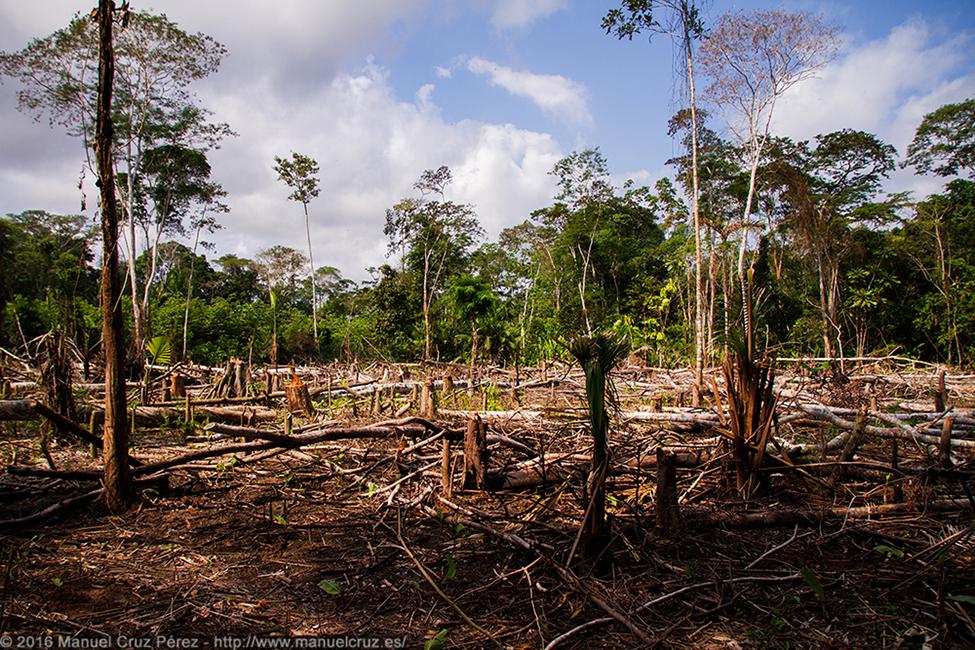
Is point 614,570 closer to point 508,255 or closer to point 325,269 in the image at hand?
point 508,255

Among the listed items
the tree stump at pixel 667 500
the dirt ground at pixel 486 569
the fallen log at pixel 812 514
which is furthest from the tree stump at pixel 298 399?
the fallen log at pixel 812 514

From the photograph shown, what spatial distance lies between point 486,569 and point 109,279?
3.39m

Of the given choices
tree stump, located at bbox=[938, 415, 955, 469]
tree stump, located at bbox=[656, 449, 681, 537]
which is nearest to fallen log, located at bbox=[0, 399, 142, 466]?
tree stump, located at bbox=[656, 449, 681, 537]

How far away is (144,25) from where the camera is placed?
17.7 meters

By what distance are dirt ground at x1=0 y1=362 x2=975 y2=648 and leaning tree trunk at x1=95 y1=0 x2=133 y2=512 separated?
22.6 inches

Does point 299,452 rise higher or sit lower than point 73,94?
lower

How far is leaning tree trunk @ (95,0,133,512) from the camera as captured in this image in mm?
3682

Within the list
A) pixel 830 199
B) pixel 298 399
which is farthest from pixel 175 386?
pixel 830 199

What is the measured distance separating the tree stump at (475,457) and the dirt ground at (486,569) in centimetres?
12

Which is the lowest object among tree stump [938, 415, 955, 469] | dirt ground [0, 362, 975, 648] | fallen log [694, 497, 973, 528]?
dirt ground [0, 362, 975, 648]

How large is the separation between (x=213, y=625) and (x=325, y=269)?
46.9m

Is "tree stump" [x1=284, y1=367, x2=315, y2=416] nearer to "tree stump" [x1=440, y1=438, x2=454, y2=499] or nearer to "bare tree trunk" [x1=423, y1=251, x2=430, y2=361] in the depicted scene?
"tree stump" [x1=440, y1=438, x2=454, y2=499]

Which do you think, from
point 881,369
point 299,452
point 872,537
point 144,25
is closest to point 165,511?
point 299,452

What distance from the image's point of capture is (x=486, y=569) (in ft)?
10.2
